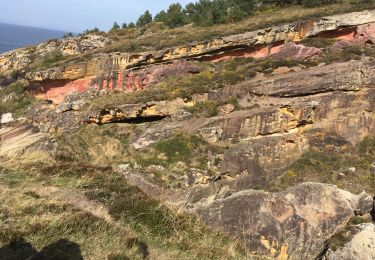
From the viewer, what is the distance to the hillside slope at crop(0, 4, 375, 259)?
1161 centimetres

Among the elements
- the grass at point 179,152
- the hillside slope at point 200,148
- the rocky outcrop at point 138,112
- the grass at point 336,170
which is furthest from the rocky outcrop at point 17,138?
the grass at point 336,170

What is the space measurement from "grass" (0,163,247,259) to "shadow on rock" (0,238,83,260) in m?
0.16

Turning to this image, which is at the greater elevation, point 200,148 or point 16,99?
point 16,99

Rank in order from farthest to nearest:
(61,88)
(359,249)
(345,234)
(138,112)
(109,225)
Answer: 1. (61,88)
2. (138,112)
3. (345,234)
4. (359,249)
5. (109,225)

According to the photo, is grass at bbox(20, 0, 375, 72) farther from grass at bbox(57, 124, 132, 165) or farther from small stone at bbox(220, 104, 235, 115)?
small stone at bbox(220, 104, 235, 115)

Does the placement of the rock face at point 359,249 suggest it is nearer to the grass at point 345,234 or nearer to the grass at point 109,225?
the grass at point 345,234

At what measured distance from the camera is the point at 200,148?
739 inches

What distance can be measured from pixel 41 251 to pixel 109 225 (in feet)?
7.51

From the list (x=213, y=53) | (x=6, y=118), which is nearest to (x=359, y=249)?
(x=213, y=53)

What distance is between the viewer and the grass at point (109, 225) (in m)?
9.98

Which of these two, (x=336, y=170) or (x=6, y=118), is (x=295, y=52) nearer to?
(x=336, y=170)

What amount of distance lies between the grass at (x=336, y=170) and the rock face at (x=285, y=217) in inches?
113

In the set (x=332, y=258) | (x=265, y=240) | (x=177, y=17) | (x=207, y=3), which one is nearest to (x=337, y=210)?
(x=332, y=258)

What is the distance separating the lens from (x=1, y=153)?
19.0 meters
